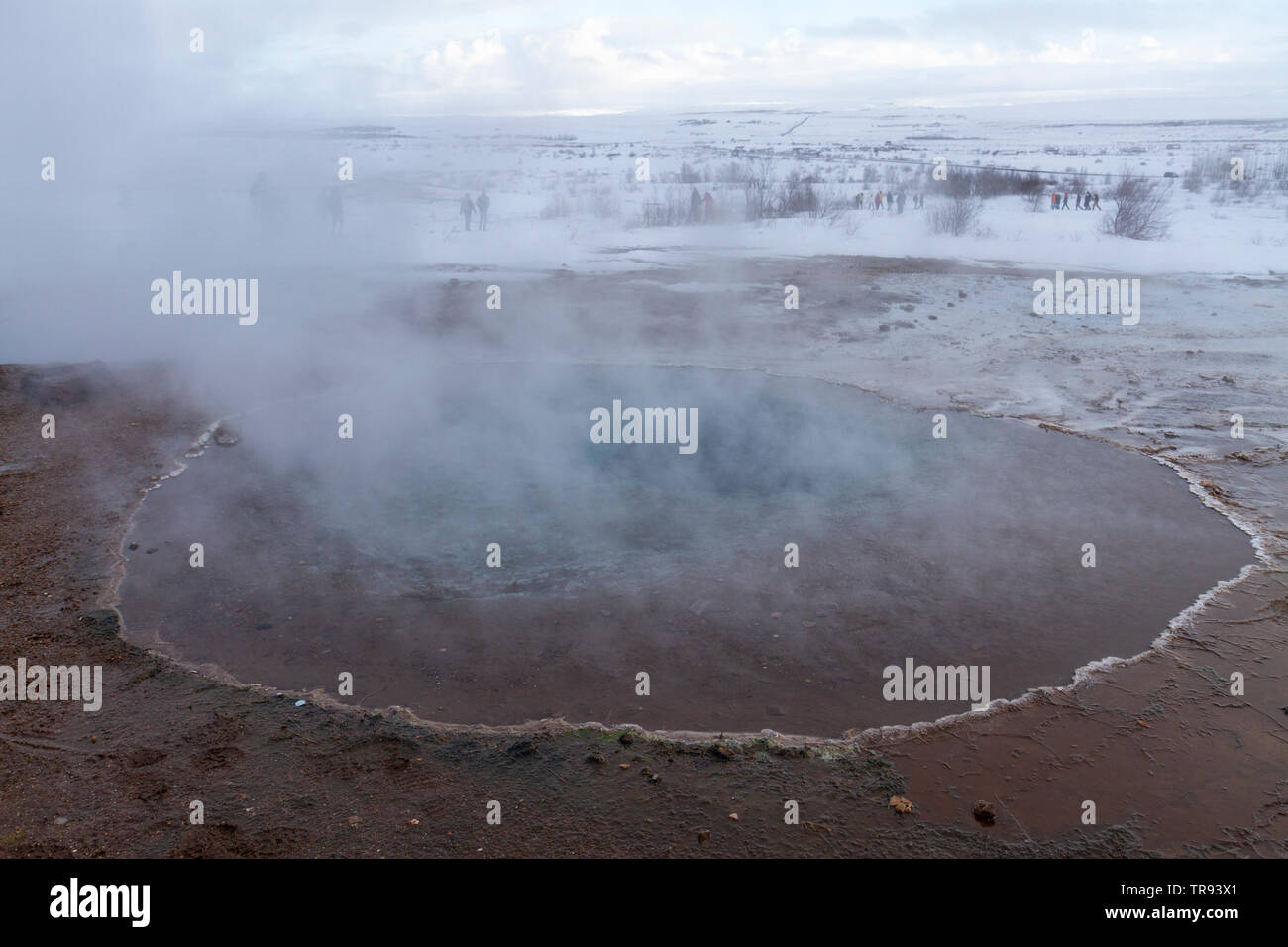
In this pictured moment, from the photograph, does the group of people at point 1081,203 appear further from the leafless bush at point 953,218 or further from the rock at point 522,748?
the rock at point 522,748

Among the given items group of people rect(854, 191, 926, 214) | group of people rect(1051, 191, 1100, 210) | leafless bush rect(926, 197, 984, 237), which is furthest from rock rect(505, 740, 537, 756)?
group of people rect(1051, 191, 1100, 210)

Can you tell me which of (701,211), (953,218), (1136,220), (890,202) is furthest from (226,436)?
(890,202)

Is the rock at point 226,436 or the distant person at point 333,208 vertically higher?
the distant person at point 333,208

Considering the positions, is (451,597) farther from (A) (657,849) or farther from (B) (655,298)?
(B) (655,298)

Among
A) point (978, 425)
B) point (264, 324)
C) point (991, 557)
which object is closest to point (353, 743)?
point (991, 557)

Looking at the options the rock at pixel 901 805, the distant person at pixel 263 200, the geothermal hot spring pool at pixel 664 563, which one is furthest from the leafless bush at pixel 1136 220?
the rock at pixel 901 805

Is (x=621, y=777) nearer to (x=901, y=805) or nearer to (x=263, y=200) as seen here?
(x=901, y=805)

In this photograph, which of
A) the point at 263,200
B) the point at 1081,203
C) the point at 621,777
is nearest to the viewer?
the point at 621,777
